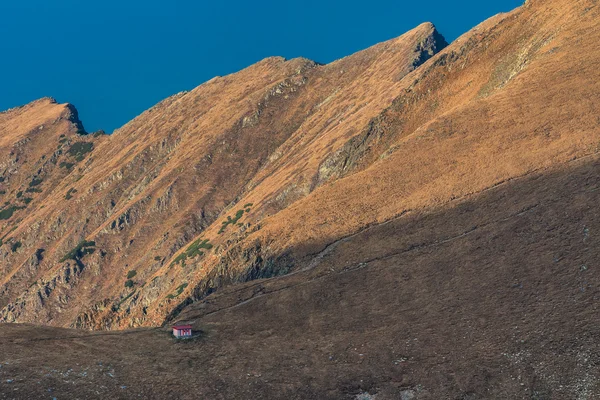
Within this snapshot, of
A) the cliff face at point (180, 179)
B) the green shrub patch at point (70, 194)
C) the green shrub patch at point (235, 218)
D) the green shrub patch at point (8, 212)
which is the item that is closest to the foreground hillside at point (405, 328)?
the cliff face at point (180, 179)

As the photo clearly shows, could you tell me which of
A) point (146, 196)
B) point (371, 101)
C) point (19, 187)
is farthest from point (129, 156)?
point (371, 101)

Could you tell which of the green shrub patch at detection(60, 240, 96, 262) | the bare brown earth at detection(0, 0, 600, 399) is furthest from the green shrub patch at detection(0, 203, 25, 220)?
the green shrub patch at detection(60, 240, 96, 262)

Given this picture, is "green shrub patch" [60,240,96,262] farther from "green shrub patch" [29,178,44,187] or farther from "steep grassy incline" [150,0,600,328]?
"steep grassy incline" [150,0,600,328]

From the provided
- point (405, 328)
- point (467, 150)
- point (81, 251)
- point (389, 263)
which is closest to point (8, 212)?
point (81, 251)

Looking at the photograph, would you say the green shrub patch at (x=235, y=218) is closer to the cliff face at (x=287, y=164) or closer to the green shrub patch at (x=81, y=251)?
the cliff face at (x=287, y=164)

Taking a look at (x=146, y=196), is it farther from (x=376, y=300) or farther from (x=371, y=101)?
(x=376, y=300)

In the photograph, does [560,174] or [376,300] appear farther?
[560,174]
